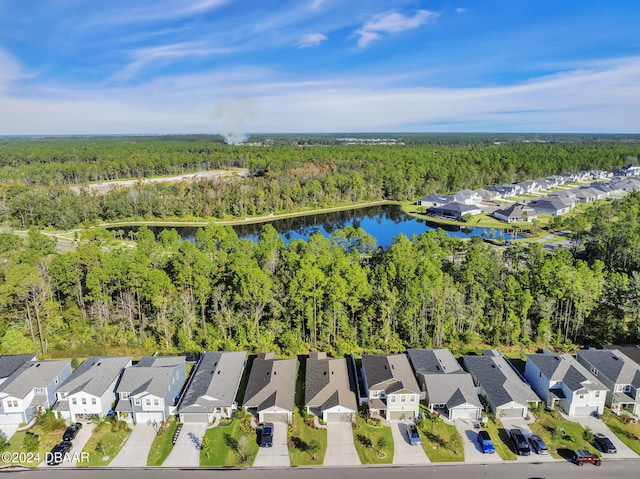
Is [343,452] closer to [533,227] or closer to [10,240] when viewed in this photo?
[10,240]

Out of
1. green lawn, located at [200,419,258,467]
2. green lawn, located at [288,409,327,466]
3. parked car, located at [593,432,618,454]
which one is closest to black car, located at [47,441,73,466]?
green lawn, located at [200,419,258,467]

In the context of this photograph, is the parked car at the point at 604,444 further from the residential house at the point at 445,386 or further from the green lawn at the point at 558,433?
the residential house at the point at 445,386

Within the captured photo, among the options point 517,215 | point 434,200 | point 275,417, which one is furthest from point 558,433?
point 434,200

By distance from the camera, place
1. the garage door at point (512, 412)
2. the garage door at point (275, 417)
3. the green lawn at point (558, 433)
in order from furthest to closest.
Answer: the garage door at point (512, 412), the garage door at point (275, 417), the green lawn at point (558, 433)

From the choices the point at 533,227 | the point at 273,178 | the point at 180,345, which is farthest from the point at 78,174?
the point at 533,227

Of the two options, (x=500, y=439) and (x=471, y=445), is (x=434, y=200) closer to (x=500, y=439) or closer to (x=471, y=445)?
(x=500, y=439)

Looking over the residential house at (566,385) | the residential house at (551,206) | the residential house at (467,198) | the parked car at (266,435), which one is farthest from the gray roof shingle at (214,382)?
the residential house at (467,198)
